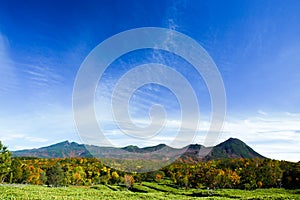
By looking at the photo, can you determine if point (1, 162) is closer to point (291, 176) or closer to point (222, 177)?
point (222, 177)

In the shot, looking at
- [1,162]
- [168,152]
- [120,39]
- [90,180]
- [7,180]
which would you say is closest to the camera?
[120,39]

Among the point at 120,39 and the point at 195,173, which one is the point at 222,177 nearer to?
the point at 195,173

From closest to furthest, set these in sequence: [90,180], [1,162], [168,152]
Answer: [168,152] → [1,162] → [90,180]

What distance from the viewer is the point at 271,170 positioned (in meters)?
82.5

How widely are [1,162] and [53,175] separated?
20.2 m

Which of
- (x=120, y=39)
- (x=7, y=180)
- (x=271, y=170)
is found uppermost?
(x=120, y=39)

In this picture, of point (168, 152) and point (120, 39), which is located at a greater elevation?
point (120, 39)

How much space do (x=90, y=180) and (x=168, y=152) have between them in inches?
2471

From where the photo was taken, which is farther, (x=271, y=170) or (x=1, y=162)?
(x=271, y=170)

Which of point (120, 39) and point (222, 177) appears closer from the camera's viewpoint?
point (120, 39)

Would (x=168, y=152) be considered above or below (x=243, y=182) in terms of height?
above

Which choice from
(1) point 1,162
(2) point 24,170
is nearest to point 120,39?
(1) point 1,162

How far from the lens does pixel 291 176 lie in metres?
77.8

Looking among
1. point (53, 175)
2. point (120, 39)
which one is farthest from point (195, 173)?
point (120, 39)
